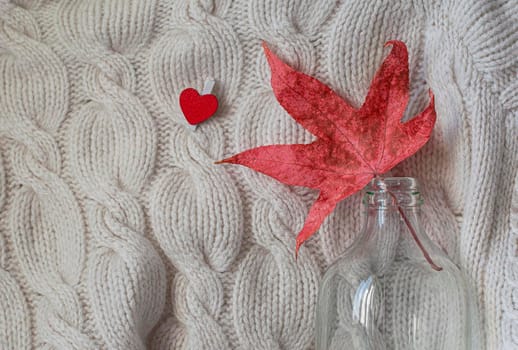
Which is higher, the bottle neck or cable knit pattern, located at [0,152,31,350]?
the bottle neck

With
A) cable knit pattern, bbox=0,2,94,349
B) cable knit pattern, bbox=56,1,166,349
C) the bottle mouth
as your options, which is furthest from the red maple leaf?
cable knit pattern, bbox=0,2,94,349

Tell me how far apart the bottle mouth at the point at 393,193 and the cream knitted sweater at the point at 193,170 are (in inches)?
3.1

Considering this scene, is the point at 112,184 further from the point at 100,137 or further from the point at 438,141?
the point at 438,141

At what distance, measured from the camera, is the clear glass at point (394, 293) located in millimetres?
632

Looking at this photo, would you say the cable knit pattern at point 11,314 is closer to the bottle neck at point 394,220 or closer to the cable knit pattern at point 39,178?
the cable knit pattern at point 39,178

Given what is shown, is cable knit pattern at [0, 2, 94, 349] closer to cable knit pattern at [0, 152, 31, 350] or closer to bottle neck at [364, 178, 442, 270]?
cable knit pattern at [0, 152, 31, 350]

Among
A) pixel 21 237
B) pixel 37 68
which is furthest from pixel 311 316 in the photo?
pixel 37 68

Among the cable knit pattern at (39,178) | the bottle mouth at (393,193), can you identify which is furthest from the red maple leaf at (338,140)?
the cable knit pattern at (39,178)

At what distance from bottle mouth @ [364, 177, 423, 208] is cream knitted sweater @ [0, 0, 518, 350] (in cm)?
8

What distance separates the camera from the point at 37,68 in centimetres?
76

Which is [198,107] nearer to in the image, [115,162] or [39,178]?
[115,162]

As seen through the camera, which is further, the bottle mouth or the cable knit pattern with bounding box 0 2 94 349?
the cable knit pattern with bounding box 0 2 94 349

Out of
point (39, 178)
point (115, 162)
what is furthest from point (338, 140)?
point (39, 178)

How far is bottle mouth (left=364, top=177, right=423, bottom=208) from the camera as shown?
619mm
